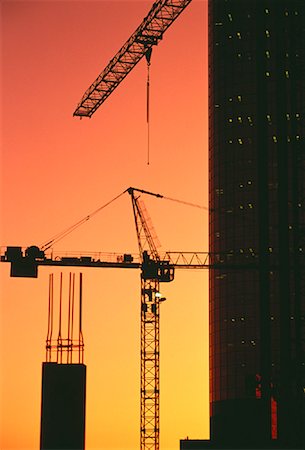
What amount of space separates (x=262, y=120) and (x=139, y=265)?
108m

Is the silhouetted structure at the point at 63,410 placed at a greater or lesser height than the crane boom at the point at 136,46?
lesser

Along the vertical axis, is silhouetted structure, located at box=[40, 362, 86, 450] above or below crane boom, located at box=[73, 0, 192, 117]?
below

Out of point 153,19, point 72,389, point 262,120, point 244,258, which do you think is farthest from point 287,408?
point 244,258

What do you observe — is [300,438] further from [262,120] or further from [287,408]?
[262,120]

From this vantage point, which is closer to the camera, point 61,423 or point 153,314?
point 61,423

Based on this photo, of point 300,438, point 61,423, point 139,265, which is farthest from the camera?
point 139,265

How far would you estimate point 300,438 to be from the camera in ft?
243

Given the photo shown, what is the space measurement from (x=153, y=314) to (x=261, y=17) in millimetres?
102527

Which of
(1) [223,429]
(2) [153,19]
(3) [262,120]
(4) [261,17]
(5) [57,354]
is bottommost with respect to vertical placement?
(1) [223,429]

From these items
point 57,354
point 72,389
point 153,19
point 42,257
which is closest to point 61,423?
point 72,389

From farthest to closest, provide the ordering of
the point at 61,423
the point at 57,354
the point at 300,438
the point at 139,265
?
the point at 139,265
the point at 57,354
the point at 61,423
the point at 300,438

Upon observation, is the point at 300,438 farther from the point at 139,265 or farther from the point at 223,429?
the point at 223,429

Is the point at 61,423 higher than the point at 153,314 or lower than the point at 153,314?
lower

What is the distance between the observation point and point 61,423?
128375mm
